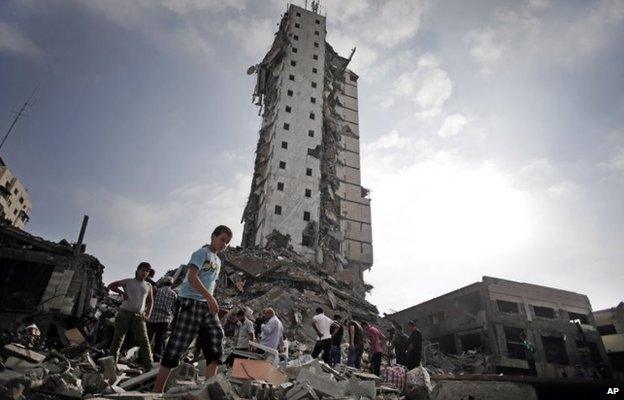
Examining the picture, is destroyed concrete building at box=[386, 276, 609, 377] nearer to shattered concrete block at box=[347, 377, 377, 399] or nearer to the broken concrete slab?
shattered concrete block at box=[347, 377, 377, 399]

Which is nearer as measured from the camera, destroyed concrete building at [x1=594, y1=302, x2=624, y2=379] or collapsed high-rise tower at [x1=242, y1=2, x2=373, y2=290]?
collapsed high-rise tower at [x1=242, y1=2, x2=373, y2=290]

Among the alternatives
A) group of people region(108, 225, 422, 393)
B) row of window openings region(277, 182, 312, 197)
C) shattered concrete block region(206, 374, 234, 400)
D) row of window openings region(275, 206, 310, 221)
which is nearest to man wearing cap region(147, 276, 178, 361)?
group of people region(108, 225, 422, 393)

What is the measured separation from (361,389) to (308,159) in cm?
2927

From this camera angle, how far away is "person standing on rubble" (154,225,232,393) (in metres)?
3.42

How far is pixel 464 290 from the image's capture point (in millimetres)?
27469

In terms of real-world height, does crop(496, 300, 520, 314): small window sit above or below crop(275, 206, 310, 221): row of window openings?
below

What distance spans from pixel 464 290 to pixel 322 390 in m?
26.4

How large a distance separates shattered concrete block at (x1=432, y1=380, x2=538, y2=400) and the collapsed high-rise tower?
2292cm

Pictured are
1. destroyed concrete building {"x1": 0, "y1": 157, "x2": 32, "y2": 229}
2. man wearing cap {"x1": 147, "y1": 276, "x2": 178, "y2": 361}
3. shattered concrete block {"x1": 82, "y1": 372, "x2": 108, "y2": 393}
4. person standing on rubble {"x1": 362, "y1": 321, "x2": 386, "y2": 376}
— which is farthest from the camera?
destroyed concrete building {"x1": 0, "y1": 157, "x2": 32, "y2": 229}

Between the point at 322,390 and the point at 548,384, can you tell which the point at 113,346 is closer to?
the point at 322,390

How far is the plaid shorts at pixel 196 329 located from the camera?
136 inches

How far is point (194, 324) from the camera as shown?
11.6 feet

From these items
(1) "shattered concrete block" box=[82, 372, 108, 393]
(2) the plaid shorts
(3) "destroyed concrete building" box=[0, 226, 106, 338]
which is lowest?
(1) "shattered concrete block" box=[82, 372, 108, 393]

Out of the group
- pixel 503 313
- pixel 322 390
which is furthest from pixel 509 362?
pixel 322 390
